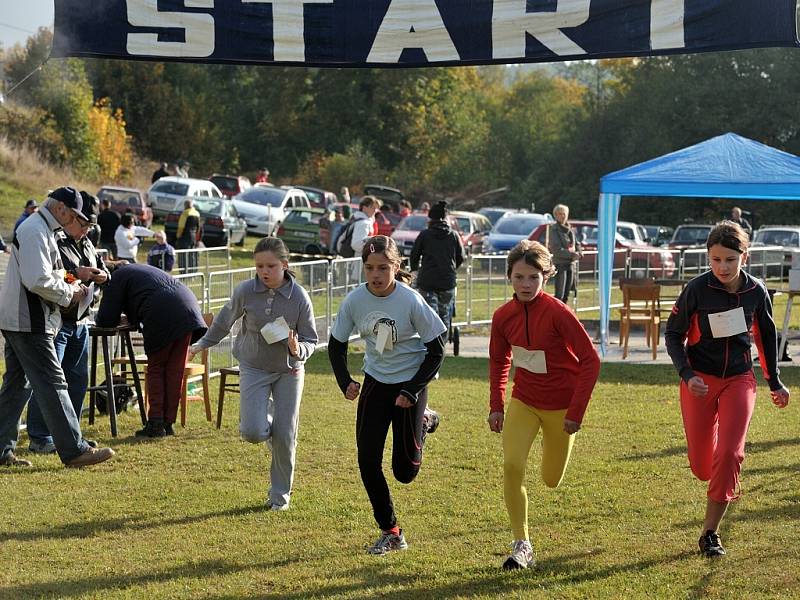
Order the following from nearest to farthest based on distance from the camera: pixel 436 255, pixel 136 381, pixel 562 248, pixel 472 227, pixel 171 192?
pixel 136 381 < pixel 436 255 < pixel 562 248 < pixel 472 227 < pixel 171 192

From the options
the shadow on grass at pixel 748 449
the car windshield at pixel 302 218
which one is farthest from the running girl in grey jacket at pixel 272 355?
the car windshield at pixel 302 218

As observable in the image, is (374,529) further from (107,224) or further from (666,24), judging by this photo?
(107,224)

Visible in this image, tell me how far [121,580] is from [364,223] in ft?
40.0

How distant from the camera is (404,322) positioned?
7.04 metres

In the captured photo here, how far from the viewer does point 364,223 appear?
1842 centimetres

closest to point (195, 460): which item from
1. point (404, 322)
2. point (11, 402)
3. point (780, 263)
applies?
point (11, 402)

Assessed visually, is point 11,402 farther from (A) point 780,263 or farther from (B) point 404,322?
(A) point 780,263

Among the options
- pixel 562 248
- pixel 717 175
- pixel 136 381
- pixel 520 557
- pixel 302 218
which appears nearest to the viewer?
pixel 520 557

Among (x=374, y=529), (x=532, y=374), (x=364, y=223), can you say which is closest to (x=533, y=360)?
(x=532, y=374)

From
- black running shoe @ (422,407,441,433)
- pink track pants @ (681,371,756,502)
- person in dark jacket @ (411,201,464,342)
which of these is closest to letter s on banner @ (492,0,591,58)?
pink track pants @ (681,371,756,502)

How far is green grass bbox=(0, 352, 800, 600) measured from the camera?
21.1ft

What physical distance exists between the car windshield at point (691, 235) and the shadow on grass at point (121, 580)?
1302 inches

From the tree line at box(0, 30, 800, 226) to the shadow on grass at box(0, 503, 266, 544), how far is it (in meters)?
40.5

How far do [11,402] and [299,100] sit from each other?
2323 inches
